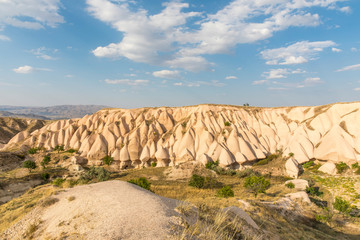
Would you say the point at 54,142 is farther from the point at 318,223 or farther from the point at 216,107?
the point at 318,223

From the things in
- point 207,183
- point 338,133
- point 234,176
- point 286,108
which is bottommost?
point 234,176

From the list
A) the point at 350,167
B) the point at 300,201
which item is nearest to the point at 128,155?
the point at 300,201

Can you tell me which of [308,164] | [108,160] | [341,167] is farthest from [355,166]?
[108,160]

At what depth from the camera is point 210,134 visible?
47.2m

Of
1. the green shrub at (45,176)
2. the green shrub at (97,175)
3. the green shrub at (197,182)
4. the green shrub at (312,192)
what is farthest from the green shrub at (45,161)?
the green shrub at (312,192)

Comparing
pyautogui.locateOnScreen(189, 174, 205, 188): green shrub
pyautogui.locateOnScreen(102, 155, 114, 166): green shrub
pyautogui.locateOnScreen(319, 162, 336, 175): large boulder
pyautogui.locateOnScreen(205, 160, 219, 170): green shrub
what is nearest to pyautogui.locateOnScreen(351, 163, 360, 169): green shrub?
pyautogui.locateOnScreen(319, 162, 336, 175): large boulder

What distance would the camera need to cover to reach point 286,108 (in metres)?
56.9

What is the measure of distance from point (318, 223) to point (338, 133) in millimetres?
31161

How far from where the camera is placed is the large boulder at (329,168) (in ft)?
109

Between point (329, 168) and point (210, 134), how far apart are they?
2538 centimetres

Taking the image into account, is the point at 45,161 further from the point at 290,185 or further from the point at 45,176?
the point at 290,185

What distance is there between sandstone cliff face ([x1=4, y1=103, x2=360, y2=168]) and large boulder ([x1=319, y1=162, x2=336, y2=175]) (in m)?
3.37

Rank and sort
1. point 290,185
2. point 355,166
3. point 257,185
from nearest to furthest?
point 257,185 → point 290,185 → point 355,166

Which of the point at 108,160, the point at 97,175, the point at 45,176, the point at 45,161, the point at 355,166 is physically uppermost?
the point at 355,166
